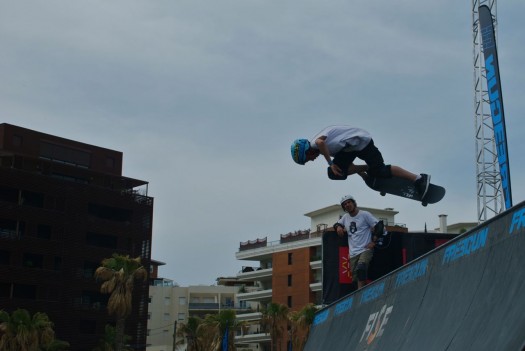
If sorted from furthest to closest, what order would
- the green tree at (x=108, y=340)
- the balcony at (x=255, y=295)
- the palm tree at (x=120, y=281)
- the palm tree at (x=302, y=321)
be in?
the balcony at (x=255, y=295) < the green tree at (x=108, y=340) < the palm tree at (x=302, y=321) < the palm tree at (x=120, y=281)

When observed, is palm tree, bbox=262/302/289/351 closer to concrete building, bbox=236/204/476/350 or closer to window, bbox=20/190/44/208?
concrete building, bbox=236/204/476/350

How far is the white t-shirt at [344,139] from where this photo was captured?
870cm

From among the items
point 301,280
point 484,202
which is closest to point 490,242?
point 484,202

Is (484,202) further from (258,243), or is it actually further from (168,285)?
(168,285)

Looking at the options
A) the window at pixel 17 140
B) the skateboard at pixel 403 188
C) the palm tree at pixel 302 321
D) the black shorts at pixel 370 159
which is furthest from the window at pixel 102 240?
the black shorts at pixel 370 159

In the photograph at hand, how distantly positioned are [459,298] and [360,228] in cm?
552

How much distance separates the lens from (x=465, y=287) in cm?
630

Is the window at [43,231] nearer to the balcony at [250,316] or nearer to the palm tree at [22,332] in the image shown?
the palm tree at [22,332]

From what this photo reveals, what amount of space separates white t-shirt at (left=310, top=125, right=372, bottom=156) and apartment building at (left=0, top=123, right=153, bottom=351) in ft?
194

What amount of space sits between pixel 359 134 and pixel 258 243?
80.5 meters

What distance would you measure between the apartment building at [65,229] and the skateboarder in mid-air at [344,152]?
194ft

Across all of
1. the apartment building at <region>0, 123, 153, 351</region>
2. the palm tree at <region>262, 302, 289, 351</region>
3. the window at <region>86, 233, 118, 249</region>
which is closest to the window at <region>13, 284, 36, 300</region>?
the apartment building at <region>0, 123, 153, 351</region>

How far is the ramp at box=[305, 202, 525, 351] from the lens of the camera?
214 inches

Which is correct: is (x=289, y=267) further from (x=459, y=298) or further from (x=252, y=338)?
(x=459, y=298)
